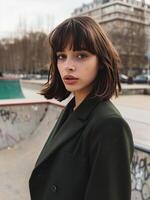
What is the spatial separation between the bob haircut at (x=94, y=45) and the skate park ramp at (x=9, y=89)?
12.3 meters

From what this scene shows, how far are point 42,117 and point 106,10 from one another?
97687mm

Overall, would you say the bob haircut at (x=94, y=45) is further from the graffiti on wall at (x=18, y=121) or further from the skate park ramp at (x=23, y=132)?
the graffiti on wall at (x=18, y=121)

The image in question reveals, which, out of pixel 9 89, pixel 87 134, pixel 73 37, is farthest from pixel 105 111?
pixel 9 89

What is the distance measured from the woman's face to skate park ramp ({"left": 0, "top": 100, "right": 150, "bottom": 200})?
3.74 metres

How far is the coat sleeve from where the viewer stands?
127cm

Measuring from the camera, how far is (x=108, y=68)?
58.4 inches

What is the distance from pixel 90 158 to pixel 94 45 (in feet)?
1.60

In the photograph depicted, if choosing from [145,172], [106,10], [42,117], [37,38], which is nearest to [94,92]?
[145,172]

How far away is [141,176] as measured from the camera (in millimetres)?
3775

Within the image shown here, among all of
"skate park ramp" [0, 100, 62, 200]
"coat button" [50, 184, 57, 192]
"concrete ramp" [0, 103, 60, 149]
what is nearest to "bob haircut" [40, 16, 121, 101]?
"coat button" [50, 184, 57, 192]

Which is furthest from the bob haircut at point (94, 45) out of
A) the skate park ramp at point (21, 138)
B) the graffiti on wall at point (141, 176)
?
the skate park ramp at point (21, 138)

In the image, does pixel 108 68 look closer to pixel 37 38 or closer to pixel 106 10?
pixel 37 38

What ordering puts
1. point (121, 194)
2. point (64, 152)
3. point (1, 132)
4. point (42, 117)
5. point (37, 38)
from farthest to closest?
point (37, 38)
point (42, 117)
point (1, 132)
point (64, 152)
point (121, 194)

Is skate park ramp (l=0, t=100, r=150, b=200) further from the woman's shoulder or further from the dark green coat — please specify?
the woman's shoulder
